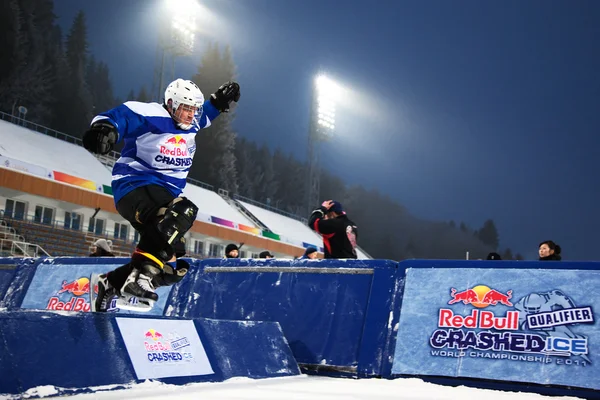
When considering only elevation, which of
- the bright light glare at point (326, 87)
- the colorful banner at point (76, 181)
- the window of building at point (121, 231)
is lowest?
the window of building at point (121, 231)

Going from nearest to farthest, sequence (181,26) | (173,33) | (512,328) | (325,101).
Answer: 1. (512,328)
2. (173,33)
3. (181,26)
4. (325,101)

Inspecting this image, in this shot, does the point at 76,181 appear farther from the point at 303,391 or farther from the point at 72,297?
the point at 303,391

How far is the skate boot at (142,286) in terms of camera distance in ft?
12.3

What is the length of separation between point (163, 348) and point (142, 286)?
432 mm

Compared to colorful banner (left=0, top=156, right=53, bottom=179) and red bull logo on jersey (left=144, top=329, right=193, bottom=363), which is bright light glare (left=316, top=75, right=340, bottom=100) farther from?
red bull logo on jersey (left=144, top=329, right=193, bottom=363)

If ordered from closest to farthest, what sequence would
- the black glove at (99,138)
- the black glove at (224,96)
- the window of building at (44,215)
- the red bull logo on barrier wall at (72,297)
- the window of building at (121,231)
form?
the black glove at (99,138)
the black glove at (224,96)
the red bull logo on barrier wall at (72,297)
the window of building at (44,215)
the window of building at (121,231)

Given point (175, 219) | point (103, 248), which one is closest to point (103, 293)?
point (175, 219)

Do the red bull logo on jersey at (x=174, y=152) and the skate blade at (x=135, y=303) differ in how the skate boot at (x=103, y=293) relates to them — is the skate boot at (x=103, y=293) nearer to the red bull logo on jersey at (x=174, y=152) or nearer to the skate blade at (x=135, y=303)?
the skate blade at (x=135, y=303)

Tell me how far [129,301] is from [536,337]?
288cm

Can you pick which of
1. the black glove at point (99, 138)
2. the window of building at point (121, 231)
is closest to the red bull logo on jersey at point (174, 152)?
the black glove at point (99, 138)

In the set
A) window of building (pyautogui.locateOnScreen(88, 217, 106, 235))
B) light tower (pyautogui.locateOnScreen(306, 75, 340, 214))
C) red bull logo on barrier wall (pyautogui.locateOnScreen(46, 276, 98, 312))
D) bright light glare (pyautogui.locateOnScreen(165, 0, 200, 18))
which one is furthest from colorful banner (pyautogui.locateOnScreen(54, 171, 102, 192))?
light tower (pyautogui.locateOnScreen(306, 75, 340, 214))

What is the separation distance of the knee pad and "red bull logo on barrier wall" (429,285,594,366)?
7.05 feet

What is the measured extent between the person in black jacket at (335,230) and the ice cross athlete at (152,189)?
2.39 metres

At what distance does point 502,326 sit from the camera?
14.6ft
